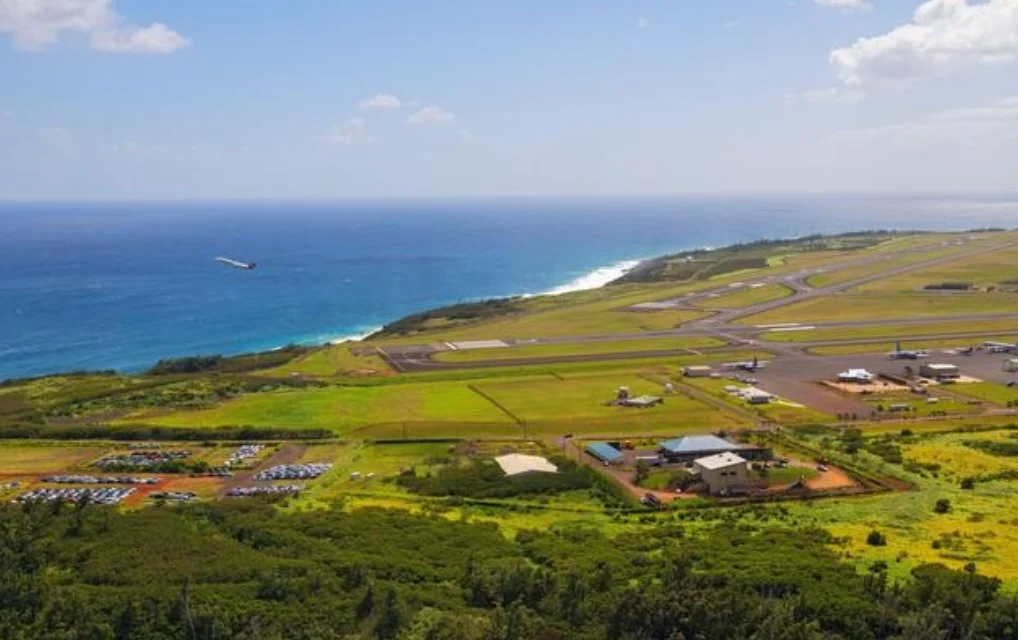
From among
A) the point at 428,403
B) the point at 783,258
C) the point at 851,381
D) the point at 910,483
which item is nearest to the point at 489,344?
the point at 428,403

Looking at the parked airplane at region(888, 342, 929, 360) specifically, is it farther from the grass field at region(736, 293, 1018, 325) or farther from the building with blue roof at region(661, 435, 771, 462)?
the building with blue roof at region(661, 435, 771, 462)

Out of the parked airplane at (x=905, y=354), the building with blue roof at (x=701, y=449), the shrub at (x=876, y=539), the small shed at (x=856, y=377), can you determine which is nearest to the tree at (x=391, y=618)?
the shrub at (x=876, y=539)

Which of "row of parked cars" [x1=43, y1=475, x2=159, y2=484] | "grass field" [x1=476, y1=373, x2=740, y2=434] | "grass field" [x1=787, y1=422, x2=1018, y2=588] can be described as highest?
"grass field" [x1=787, y1=422, x2=1018, y2=588]

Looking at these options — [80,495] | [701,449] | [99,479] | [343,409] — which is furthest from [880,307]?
[80,495]

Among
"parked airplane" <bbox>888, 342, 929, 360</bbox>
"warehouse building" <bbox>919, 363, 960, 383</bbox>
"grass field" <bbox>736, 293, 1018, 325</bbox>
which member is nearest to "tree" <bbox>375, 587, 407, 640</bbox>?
"warehouse building" <bbox>919, 363, 960, 383</bbox>

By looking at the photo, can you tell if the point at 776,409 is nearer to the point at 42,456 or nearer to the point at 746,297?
the point at 42,456

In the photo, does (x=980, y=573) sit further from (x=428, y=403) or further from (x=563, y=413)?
(x=428, y=403)
